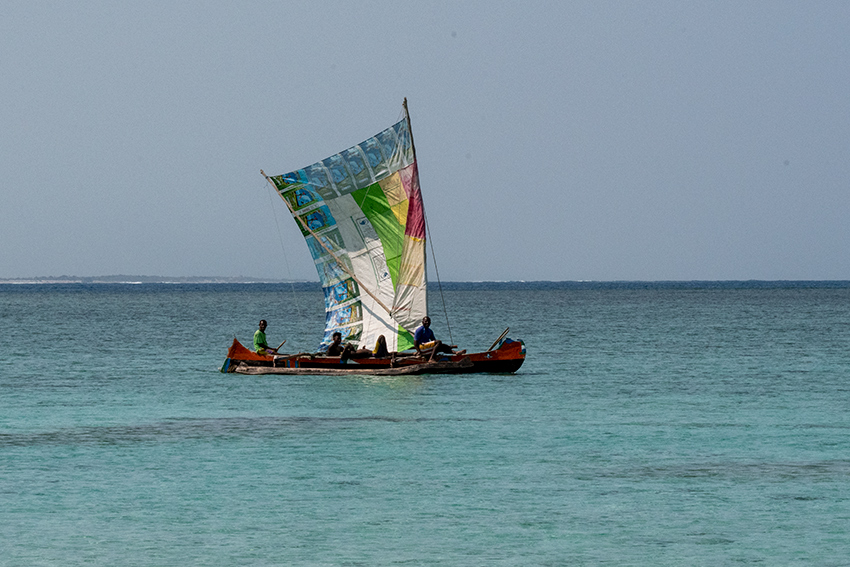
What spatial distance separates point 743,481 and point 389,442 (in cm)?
715

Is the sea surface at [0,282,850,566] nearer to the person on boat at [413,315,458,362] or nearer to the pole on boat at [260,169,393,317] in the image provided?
the person on boat at [413,315,458,362]

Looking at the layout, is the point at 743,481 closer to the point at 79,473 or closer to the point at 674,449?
the point at 674,449

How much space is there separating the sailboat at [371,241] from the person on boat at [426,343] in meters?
0.61

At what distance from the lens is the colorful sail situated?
34156mm

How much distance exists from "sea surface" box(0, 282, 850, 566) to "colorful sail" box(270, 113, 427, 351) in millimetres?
2075

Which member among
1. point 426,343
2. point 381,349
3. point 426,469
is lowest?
point 426,469

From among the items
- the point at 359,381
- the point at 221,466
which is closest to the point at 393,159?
the point at 359,381

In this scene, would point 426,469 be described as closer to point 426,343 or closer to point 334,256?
point 426,343

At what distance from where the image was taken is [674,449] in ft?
69.0

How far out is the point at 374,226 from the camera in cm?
3453

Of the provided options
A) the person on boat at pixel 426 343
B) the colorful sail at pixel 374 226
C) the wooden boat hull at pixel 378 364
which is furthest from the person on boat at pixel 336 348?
the person on boat at pixel 426 343

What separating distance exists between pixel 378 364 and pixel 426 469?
14.3 m

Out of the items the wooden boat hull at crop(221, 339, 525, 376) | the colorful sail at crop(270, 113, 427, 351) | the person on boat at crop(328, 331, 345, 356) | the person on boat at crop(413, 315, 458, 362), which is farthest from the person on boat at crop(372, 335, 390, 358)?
the person on boat at crop(328, 331, 345, 356)

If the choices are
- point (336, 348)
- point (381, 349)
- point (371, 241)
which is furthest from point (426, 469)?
point (371, 241)
